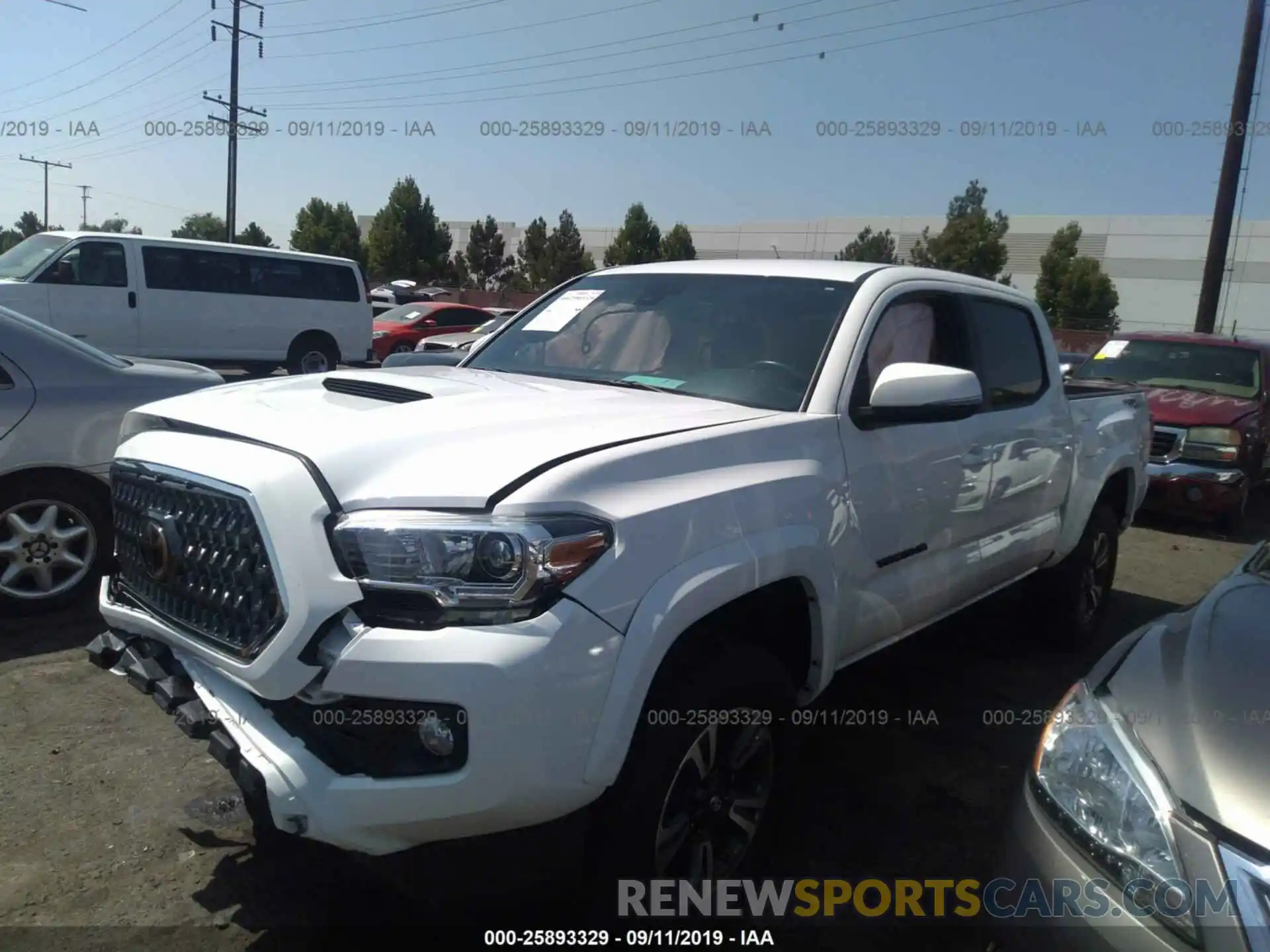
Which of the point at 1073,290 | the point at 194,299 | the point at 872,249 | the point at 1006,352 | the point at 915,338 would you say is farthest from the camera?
the point at 872,249

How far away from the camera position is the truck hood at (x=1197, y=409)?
8.82 meters

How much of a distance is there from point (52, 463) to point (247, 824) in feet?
8.03

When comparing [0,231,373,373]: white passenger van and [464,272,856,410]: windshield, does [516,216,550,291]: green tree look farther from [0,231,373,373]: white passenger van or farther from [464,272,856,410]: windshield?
[464,272,856,410]: windshield

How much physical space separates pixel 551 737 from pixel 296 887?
4.29 feet

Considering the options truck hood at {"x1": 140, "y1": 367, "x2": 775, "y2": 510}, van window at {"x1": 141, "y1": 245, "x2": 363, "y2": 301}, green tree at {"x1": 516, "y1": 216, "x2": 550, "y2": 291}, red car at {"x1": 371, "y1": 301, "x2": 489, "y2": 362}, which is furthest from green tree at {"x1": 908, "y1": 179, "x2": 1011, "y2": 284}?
truck hood at {"x1": 140, "y1": 367, "x2": 775, "y2": 510}

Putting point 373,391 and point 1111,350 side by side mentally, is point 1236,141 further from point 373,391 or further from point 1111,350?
point 373,391

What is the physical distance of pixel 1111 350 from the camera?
10.5 meters

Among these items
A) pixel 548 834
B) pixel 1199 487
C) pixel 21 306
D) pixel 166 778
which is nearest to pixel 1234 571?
pixel 548 834

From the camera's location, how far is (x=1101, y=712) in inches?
88.4

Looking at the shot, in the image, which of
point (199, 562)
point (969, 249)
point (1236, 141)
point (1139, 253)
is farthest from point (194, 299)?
point (1139, 253)

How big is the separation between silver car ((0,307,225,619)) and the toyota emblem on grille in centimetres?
236

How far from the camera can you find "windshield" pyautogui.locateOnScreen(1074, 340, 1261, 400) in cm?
959

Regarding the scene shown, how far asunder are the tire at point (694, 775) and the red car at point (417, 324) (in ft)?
60.9

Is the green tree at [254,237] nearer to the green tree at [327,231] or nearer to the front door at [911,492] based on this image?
the green tree at [327,231]
